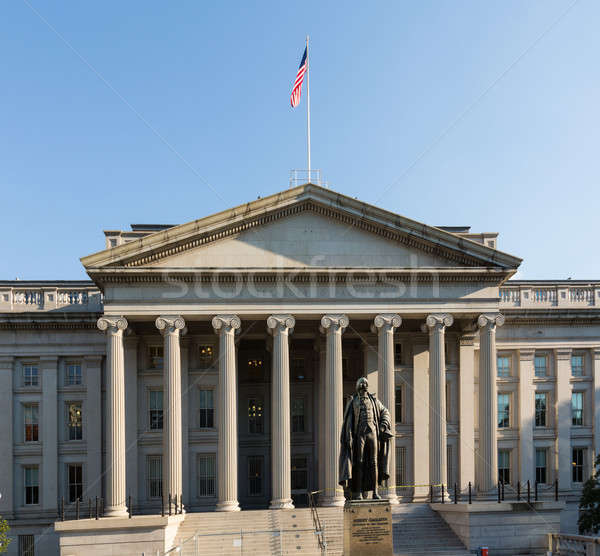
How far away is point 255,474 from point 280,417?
8110 millimetres

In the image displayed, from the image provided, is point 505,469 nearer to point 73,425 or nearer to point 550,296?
point 550,296

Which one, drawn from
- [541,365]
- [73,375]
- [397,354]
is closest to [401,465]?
[397,354]

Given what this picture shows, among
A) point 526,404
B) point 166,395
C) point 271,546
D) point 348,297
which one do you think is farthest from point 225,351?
point 526,404

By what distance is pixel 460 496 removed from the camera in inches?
1565

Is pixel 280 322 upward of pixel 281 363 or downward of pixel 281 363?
upward

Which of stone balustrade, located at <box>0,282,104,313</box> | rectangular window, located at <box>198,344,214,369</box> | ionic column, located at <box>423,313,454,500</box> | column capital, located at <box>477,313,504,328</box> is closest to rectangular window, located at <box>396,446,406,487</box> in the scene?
ionic column, located at <box>423,313,454,500</box>

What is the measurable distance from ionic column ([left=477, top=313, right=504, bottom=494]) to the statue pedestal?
1786 centimetres

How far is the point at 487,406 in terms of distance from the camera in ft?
126

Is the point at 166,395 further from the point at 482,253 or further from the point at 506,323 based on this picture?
the point at 506,323

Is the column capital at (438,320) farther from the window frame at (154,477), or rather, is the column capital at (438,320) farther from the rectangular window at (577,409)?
the window frame at (154,477)

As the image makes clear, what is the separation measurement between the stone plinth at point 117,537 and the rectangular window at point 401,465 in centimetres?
1466

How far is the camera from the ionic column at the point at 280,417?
37.0 meters

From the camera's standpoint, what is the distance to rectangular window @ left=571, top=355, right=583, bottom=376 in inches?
1813

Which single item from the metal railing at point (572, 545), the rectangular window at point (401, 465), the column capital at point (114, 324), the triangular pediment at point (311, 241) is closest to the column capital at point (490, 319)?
the triangular pediment at point (311, 241)
